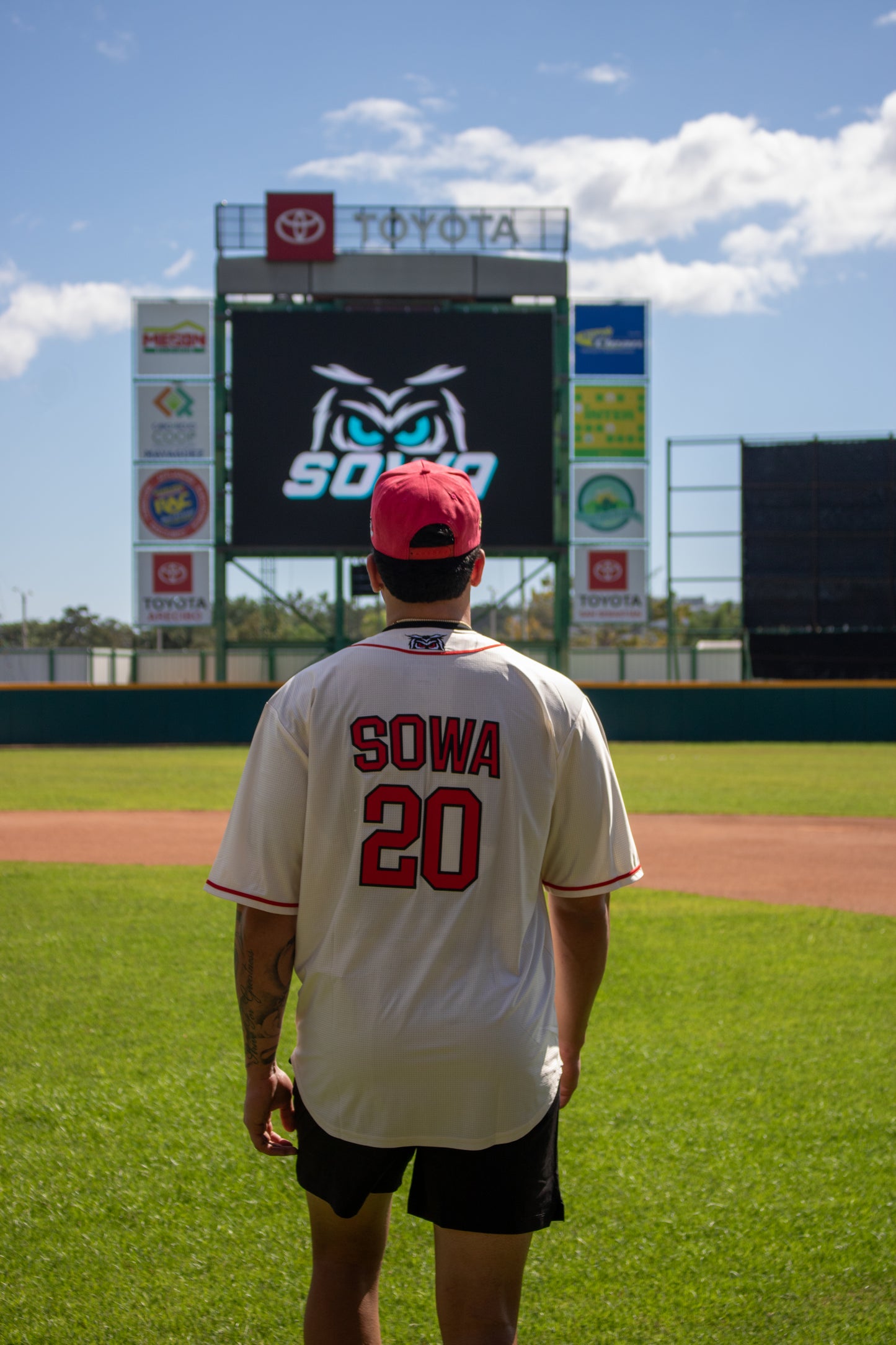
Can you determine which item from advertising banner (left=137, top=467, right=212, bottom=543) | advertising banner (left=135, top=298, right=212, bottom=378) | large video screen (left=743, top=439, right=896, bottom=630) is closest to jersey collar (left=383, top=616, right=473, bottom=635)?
advertising banner (left=137, top=467, right=212, bottom=543)

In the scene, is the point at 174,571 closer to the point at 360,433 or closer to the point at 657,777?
the point at 360,433

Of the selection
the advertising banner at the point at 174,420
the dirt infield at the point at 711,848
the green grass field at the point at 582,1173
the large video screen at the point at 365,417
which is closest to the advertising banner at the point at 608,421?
the large video screen at the point at 365,417

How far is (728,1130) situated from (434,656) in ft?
8.78

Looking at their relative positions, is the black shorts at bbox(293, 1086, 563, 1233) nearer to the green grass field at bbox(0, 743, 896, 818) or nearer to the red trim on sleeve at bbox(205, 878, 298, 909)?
the red trim on sleeve at bbox(205, 878, 298, 909)

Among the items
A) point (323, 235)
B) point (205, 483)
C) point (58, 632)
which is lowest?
point (58, 632)

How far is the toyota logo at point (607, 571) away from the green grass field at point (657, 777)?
4.93m

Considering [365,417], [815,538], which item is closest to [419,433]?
[365,417]

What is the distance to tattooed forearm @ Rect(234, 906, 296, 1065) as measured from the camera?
72.5 inches

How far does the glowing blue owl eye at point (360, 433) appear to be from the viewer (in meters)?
26.7

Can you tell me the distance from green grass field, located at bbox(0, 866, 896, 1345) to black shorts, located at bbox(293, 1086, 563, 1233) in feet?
3.29

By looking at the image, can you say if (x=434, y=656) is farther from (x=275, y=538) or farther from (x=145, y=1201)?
(x=275, y=538)

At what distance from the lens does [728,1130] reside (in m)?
3.73

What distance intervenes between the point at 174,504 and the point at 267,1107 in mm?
26564

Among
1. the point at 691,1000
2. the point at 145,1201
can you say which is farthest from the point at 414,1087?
the point at 691,1000
